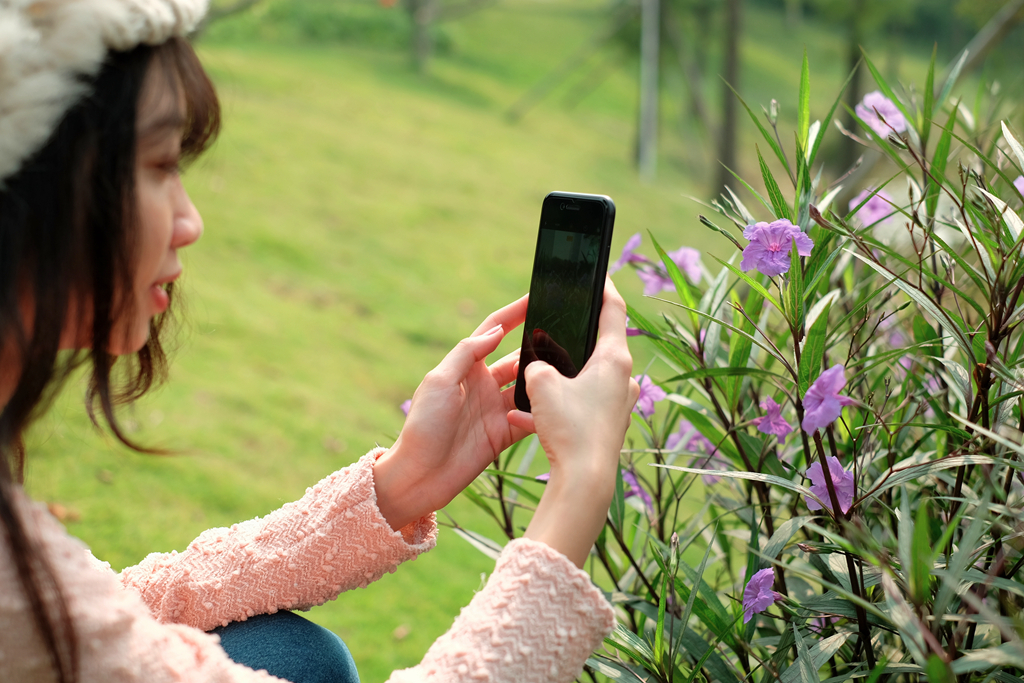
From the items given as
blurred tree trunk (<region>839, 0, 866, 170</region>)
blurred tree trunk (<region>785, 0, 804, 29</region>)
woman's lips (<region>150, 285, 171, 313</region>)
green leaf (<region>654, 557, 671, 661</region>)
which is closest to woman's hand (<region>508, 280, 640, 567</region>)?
green leaf (<region>654, 557, 671, 661</region>)

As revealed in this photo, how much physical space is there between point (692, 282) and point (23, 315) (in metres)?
0.76

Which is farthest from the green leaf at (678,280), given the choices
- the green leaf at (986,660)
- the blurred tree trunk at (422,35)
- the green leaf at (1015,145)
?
the blurred tree trunk at (422,35)

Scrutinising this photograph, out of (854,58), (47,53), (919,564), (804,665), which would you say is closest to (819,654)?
(804,665)

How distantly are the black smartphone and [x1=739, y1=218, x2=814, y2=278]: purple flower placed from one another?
0.14 m

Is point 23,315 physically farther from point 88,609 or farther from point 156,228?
point 88,609

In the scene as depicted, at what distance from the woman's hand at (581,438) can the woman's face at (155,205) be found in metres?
0.32

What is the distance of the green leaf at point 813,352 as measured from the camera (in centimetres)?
74

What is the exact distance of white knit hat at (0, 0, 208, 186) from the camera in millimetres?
572

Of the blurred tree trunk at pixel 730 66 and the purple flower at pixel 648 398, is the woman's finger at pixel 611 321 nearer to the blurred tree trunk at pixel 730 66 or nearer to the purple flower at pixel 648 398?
the purple flower at pixel 648 398

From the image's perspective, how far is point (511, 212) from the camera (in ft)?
17.4

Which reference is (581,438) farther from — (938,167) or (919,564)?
(938,167)

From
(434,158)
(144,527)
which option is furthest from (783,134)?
(144,527)

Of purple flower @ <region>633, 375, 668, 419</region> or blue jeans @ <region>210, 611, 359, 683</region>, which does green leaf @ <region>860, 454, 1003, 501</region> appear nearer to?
purple flower @ <region>633, 375, 668, 419</region>

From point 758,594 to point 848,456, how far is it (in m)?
0.25
